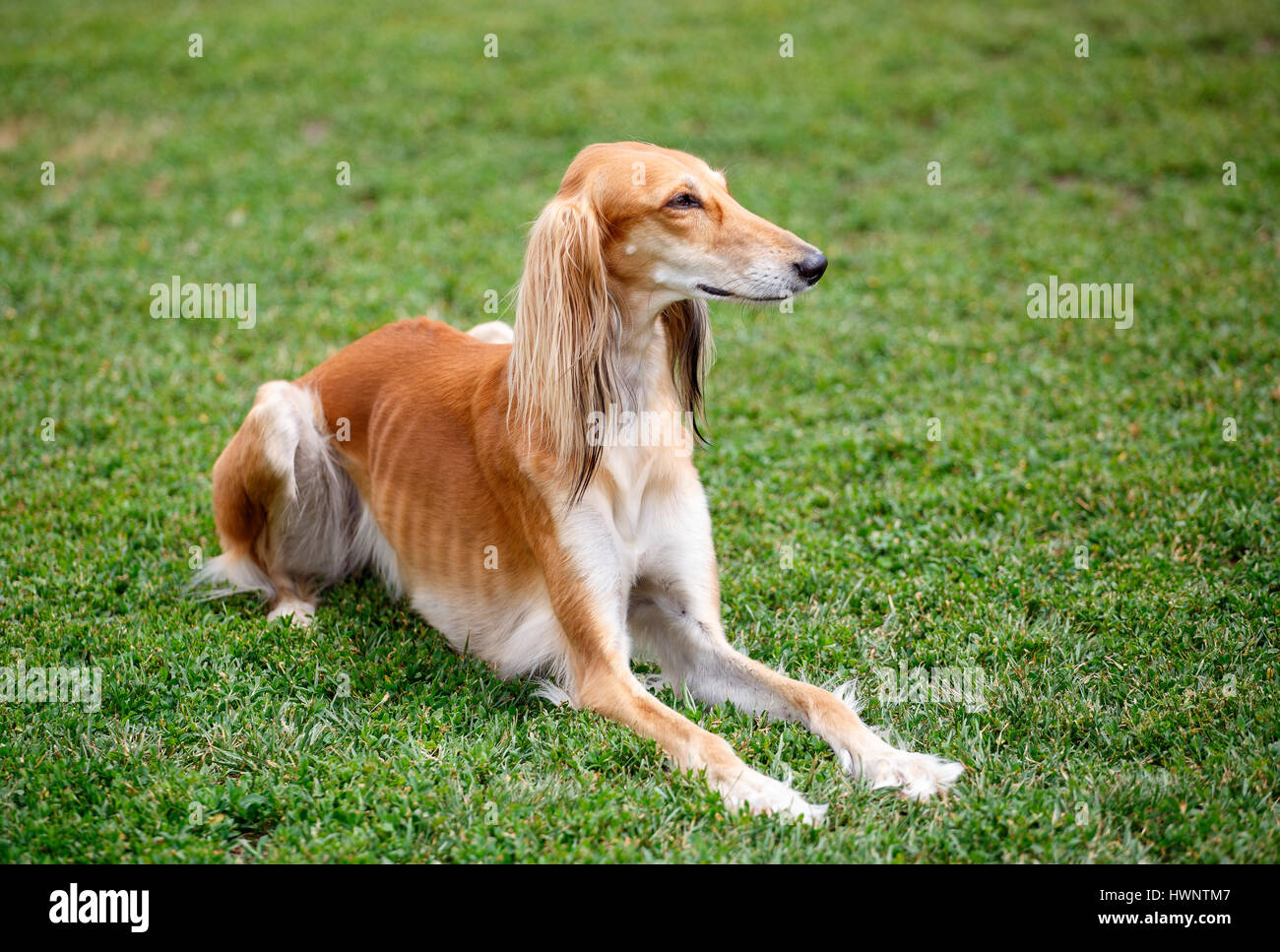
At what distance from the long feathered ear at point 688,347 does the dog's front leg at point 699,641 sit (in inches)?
15.9

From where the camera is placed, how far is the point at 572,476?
4.03 metres

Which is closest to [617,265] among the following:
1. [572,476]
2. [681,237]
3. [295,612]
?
[681,237]

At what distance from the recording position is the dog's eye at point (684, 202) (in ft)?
12.5

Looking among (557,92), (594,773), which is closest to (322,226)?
(557,92)

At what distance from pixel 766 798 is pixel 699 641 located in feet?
2.84

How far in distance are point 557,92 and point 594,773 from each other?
881cm

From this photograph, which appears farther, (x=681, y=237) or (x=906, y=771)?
(x=681, y=237)

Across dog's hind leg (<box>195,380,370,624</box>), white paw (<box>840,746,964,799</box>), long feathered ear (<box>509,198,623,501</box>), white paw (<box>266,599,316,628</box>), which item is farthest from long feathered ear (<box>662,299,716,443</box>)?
white paw (<box>266,599,316,628</box>)

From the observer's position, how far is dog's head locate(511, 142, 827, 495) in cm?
379

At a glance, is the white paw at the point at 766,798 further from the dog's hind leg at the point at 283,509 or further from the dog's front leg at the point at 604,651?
the dog's hind leg at the point at 283,509

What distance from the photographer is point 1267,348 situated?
6.82 m

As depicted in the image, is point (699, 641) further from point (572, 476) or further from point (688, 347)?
point (688, 347)

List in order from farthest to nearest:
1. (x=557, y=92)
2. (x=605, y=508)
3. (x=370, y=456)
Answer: (x=557, y=92) < (x=370, y=456) < (x=605, y=508)
